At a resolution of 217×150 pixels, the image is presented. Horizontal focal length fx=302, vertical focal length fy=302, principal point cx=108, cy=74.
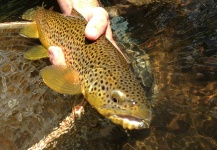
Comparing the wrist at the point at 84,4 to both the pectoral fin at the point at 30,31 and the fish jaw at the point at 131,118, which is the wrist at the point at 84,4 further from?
the fish jaw at the point at 131,118

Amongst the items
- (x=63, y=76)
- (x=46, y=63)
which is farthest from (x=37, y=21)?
(x=63, y=76)

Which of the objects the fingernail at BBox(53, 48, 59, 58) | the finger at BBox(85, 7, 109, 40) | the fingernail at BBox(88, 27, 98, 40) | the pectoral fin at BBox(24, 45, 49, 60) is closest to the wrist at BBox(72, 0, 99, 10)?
the finger at BBox(85, 7, 109, 40)

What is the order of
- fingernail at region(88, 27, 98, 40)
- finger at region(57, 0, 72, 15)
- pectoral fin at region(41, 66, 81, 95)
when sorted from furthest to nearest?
finger at region(57, 0, 72, 15) → fingernail at region(88, 27, 98, 40) → pectoral fin at region(41, 66, 81, 95)

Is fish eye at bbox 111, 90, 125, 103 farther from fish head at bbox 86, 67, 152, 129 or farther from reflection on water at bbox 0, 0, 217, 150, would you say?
reflection on water at bbox 0, 0, 217, 150

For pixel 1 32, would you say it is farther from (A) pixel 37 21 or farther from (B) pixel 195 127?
(B) pixel 195 127

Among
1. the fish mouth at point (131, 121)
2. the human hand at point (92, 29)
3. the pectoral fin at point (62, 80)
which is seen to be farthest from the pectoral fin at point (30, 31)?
the fish mouth at point (131, 121)

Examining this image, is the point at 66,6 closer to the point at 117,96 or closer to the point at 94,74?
the point at 94,74
